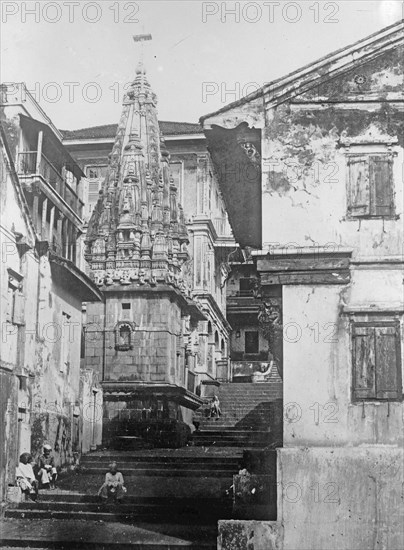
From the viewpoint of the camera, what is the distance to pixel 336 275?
14961 millimetres

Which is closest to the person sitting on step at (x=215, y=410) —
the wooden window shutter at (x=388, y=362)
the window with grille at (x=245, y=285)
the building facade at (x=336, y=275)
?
the building facade at (x=336, y=275)

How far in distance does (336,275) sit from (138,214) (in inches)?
760

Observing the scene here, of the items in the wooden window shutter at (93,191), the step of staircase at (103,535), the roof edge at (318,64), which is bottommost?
the step of staircase at (103,535)

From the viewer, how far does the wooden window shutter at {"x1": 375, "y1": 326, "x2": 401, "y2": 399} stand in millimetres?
14445

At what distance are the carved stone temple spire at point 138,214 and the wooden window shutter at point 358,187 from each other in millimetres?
17289

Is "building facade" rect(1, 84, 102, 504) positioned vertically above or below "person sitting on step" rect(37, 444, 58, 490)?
above

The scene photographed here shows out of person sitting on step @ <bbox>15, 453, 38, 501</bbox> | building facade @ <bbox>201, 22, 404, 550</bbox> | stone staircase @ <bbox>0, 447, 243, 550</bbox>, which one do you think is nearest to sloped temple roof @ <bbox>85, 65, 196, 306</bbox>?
stone staircase @ <bbox>0, 447, 243, 550</bbox>

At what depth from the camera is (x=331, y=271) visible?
49.1 feet

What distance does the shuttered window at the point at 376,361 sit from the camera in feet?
47.5

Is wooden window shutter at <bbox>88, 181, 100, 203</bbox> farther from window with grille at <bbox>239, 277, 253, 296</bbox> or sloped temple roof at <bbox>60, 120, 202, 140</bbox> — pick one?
window with grille at <bbox>239, 277, 253, 296</bbox>

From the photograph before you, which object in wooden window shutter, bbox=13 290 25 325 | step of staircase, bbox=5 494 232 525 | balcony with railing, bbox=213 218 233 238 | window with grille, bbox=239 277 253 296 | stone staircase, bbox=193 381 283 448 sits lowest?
step of staircase, bbox=5 494 232 525

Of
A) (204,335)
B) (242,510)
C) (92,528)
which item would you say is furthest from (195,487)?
(204,335)

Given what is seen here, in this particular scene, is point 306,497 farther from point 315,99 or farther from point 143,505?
point 315,99

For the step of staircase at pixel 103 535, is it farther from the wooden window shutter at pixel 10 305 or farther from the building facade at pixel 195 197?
the building facade at pixel 195 197
